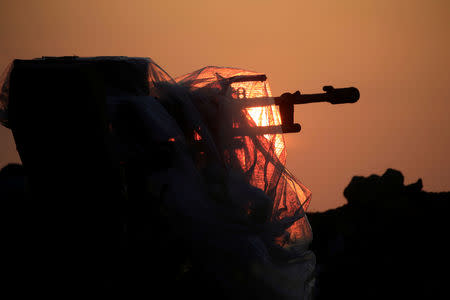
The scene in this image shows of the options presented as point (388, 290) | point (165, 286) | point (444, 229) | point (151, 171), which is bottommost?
point (388, 290)

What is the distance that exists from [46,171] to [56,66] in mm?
643

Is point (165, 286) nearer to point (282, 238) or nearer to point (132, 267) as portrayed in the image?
point (132, 267)

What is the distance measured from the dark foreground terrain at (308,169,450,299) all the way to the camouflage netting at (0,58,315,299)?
19227 millimetres

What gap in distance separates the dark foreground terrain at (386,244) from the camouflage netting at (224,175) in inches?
757

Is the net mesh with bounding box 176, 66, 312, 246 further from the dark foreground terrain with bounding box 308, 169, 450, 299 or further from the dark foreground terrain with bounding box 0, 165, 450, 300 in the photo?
the dark foreground terrain with bounding box 308, 169, 450, 299

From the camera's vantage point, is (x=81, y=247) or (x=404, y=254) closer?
(x=81, y=247)

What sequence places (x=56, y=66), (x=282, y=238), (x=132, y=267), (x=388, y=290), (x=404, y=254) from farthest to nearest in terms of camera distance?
(x=404, y=254) < (x=388, y=290) < (x=282, y=238) < (x=132, y=267) < (x=56, y=66)

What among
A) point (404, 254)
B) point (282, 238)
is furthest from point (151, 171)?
point (404, 254)

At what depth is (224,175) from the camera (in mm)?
3404

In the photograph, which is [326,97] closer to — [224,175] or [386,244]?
[224,175]

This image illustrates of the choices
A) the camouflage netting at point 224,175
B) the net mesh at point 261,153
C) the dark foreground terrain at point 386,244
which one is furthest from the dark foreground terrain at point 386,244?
the camouflage netting at point 224,175

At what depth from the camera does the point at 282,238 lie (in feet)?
11.9

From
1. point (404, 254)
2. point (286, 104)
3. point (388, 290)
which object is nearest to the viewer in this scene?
point (286, 104)

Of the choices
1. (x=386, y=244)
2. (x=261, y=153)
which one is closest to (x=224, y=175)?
(x=261, y=153)
